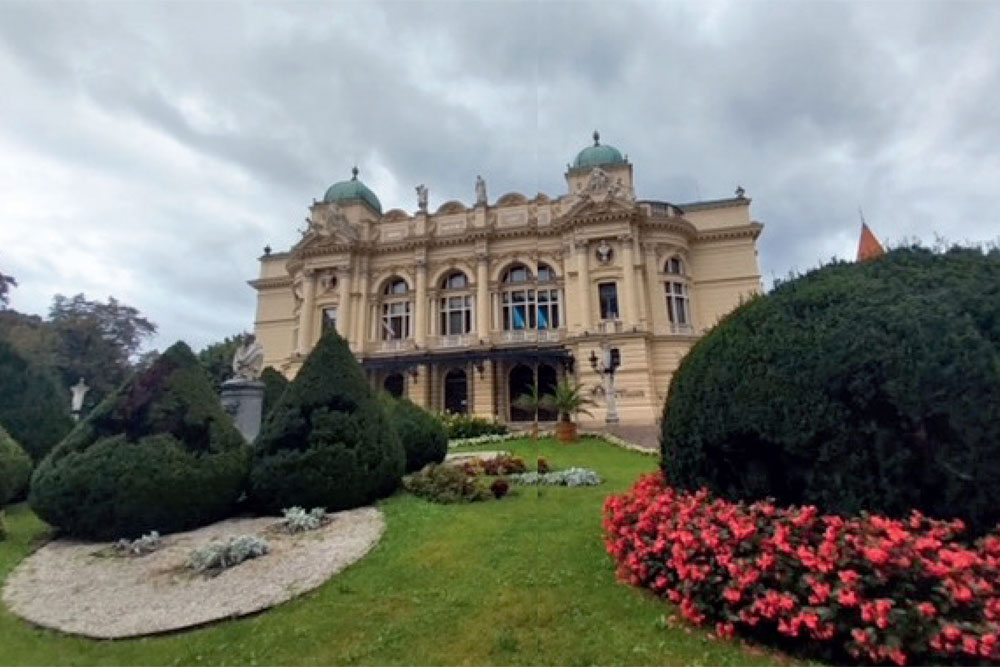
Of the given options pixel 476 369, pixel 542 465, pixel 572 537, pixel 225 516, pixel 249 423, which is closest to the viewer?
pixel 572 537

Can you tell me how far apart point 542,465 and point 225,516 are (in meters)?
6.70

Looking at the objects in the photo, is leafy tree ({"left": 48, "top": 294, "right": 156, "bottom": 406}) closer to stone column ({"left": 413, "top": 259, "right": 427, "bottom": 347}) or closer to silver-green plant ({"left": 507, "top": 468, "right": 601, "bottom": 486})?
stone column ({"left": 413, "top": 259, "right": 427, "bottom": 347})

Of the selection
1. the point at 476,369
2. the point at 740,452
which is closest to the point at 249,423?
the point at 740,452

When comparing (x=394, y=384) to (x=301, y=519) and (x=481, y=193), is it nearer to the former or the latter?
(x=481, y=193)

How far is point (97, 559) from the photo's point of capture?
787cm

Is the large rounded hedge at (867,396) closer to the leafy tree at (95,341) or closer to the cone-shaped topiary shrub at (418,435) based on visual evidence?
the cone-shaped topiary shrub at (418,435)

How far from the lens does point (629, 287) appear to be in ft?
109

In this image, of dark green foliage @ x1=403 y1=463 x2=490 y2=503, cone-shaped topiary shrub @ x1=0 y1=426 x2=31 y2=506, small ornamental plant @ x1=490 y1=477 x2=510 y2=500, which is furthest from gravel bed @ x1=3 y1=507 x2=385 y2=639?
cone-shaped topiary shrub @ x1=0 y1=426 x2=31 y2=506

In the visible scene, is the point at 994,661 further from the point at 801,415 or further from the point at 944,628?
the point at 801,415

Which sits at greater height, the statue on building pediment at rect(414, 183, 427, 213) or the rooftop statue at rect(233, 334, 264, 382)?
the statue on building pediment at rect(414, 183, 427, 213)

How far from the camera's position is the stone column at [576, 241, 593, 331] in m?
34.0

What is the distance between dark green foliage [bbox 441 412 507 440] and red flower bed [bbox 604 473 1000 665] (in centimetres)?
2054

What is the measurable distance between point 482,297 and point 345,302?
31.5 feet

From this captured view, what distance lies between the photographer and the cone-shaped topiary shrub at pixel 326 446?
373 inches
